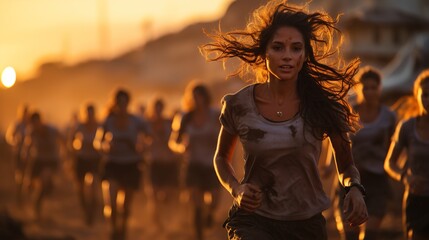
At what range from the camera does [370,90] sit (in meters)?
9.72

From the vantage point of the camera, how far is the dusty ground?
15.0m

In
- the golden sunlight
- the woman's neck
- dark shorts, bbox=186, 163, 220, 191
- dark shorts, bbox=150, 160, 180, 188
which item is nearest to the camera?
the woman's neck

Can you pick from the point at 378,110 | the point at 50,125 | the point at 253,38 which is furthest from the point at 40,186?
the point at 253,38

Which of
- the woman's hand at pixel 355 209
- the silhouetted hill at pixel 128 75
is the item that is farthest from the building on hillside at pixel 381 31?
the woman's hand at pixel 355 209

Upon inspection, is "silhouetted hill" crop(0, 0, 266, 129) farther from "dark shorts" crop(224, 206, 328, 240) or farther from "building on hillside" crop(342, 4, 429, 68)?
"dark shorts" crop(224, 206, 328, 240)

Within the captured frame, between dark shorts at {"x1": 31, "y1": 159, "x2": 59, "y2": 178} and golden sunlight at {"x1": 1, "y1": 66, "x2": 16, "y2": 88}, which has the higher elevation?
golden sunlight at {"x1": 1, "y1": 66, "x2": 16, "y2": 88}

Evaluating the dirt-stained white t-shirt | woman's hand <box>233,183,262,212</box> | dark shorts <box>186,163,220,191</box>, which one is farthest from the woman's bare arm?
dark shorts <box>186,163,220,191</box>

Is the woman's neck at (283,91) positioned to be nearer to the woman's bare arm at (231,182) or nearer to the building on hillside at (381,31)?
the woman's bare arm at (231,182)

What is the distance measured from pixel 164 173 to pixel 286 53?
11.5m

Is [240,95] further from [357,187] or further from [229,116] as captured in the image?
[357,187]

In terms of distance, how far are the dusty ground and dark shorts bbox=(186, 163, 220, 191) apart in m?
0.96

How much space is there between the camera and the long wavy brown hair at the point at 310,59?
19.1 ft

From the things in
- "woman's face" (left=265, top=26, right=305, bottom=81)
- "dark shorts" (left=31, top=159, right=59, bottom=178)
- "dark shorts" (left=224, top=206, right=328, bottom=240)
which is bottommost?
"dark shorts" (left=31, top=159, right=59, bottom=178)

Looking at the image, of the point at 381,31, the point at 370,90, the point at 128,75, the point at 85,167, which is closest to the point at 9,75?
the point at 381,31
